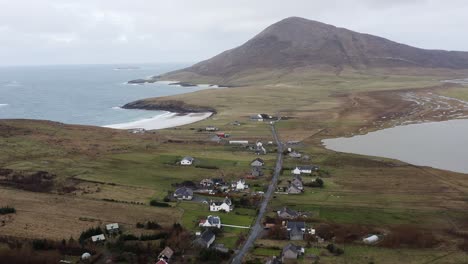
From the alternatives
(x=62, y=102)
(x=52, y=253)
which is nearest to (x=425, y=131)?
(x=52, y=253)

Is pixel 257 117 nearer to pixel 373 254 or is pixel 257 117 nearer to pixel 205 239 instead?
pixel 205 239

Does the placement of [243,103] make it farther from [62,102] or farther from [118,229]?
[118,229]

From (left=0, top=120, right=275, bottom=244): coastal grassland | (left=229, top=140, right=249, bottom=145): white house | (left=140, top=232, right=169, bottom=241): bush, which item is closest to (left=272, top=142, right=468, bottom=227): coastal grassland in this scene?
(left=0, top=120, right=275, bottom=244): coastal grassland

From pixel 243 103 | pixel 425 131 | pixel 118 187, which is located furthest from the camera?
pixel 243 103

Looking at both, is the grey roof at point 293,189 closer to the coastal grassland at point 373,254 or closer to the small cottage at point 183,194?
the small cottage at point 183,194

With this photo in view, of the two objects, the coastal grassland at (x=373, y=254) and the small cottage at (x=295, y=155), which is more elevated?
the small cottage at (x=295, y=155)

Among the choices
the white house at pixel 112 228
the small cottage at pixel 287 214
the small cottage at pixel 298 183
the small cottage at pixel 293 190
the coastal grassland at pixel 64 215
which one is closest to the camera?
the white house at pixel 112 228

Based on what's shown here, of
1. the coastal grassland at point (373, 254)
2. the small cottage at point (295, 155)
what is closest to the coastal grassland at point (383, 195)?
the small cottage at point (295, 155)
